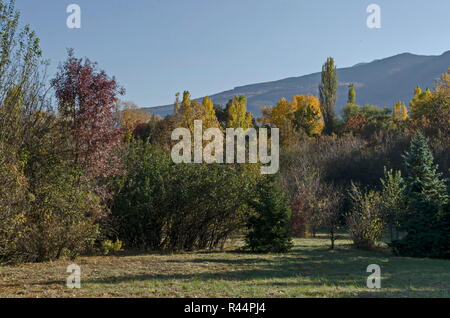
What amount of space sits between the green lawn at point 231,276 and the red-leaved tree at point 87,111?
3084 mm

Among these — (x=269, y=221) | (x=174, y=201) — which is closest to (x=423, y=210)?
(x=269, y=221)

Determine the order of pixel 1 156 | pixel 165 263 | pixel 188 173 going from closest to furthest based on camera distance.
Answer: pixel 1 156 < pixel 165 263 < pixel 188 173

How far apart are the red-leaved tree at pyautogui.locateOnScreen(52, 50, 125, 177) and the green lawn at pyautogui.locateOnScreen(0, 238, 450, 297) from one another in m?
3.08

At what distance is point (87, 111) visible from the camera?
540 inches

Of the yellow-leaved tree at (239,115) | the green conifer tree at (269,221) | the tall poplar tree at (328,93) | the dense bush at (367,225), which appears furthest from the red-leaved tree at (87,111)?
the tall poplar tree at (328,93)

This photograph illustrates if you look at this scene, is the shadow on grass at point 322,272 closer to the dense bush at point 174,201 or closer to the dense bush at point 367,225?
the dense bush at point 367,225

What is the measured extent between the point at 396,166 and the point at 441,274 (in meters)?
22.8

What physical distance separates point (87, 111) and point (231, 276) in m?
6.38

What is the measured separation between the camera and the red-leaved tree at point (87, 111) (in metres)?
13.7

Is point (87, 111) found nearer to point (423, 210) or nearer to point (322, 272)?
point (322, 272)

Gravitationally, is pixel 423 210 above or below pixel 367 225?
above

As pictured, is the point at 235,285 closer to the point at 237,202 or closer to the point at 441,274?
the point at 441,274
